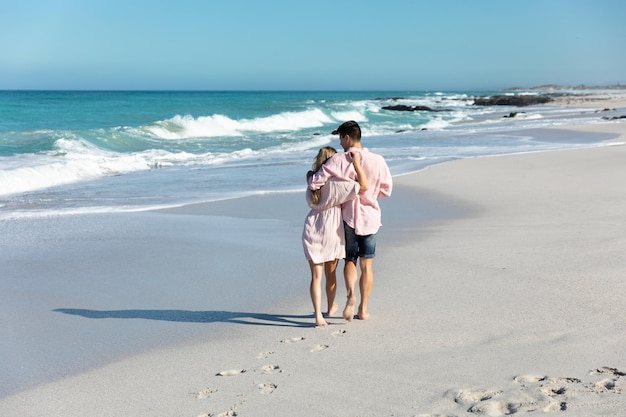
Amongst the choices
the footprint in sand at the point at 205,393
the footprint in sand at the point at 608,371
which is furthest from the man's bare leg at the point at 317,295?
the footprint in sand at the point at 608,371

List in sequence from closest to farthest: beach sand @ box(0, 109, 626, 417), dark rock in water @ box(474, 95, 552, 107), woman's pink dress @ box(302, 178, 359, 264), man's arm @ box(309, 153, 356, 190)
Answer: beach sand @ box(0, 109, 626, 417) < man's arm @ box(309, 153, 356, 190) < woman's pink dress @ box(302, 178, 359, 264) < dark rock in water @ box(474, 95, 552, 107)

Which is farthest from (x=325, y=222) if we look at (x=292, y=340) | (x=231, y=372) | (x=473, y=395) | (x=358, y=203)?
(x=473, y=395)

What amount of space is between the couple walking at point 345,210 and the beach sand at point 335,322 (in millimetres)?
300

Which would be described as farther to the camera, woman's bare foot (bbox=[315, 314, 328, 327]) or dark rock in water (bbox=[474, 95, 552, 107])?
dark rock in water (bbox=[474, 95, 552, 107])

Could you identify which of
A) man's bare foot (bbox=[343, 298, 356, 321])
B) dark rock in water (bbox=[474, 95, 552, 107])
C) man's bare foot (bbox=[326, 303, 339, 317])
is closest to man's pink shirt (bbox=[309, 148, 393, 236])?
man's bare foot (bbox=[343, 298, 356, 321])

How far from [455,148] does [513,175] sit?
27.7 feet

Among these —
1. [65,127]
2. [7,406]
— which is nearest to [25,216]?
[7,406]

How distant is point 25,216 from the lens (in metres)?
10.5

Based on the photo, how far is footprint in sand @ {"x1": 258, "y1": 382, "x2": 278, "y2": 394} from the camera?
4164 millimetres

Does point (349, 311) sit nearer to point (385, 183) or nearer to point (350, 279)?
point (350, 279)

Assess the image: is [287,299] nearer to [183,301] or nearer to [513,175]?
[183,301]

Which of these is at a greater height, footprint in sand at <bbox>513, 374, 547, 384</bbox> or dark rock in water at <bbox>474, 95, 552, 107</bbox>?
footprint in sand at <bbox>513, 374, 547, 384</bbox>

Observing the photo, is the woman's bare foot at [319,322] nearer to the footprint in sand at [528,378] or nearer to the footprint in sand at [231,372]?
the footprint in sand at [231,372]

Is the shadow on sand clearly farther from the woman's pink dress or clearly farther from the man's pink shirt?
the man's pink shirt
